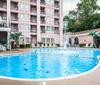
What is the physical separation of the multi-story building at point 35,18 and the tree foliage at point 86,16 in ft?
26.8

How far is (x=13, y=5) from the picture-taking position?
41.5 metres

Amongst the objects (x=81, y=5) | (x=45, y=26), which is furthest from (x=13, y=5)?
(x=81, y=5)

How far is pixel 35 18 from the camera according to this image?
149 ft

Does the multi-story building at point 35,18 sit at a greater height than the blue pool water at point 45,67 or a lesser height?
greater

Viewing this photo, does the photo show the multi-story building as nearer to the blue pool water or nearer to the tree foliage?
the tree foliage

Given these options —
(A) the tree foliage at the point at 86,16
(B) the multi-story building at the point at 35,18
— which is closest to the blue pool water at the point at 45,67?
(B) the multi-story building at the point at 35,18

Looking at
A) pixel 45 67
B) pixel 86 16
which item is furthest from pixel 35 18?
pixel 45 67

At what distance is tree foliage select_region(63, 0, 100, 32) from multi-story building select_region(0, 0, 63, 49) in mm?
8154

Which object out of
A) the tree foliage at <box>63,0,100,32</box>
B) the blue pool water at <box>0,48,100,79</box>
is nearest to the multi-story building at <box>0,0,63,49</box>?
the tree foliage at <box>63,0,100,32</box>

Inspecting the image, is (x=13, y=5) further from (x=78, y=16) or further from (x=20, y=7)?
(x=78, y=16)

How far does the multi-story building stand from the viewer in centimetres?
4062

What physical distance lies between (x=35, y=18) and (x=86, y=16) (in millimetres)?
16835

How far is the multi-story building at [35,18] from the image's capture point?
40.6 meters

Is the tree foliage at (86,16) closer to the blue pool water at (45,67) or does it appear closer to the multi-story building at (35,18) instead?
the multi-story building at (35,18)
